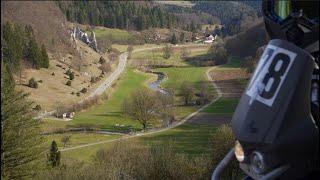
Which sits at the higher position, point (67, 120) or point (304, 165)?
point (304, 165)

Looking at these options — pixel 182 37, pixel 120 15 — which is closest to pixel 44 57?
pixel 182 37

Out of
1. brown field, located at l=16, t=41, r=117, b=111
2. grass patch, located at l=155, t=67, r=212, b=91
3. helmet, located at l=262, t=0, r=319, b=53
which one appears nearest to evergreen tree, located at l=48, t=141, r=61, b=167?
brown field, located at l=16, t=41, r=117, b=111

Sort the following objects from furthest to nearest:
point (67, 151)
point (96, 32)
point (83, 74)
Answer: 1. point (96, 32)
2. point (83, 74)
3. point (67, 151)

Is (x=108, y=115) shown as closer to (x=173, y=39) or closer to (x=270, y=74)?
(x=173, y=39)

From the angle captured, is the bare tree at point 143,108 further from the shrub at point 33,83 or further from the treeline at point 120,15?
the treeline at point 120,15

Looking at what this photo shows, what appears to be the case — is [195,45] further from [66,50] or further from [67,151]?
[67,151]

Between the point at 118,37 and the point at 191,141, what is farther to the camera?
the point at 118,37

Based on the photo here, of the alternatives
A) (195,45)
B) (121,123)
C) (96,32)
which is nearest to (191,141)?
(121,123)

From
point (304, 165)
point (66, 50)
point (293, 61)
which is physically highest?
point (293, 61)
